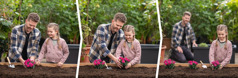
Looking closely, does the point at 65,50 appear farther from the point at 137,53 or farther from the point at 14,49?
the point at 137,53

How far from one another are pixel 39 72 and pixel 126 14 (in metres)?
1.05

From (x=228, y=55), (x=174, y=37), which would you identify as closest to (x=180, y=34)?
(x=174, y=37)

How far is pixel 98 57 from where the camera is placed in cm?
294

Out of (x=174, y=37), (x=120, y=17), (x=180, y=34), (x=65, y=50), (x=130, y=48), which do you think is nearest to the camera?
(x=120, y=17)

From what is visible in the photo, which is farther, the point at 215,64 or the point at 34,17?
the point at 215,64

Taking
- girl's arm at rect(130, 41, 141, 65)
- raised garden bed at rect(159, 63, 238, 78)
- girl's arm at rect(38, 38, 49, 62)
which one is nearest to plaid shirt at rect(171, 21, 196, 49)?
raised garden bed at rect(159, 63, 238, 78)

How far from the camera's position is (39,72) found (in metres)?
2.78

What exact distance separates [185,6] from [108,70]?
123 centimetres

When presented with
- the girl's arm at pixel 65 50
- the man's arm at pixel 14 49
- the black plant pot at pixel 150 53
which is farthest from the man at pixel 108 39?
the man's arm at pixel 14 49

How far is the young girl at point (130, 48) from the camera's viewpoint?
2.73 metres

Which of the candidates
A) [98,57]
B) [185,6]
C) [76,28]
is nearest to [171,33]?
[185,6]

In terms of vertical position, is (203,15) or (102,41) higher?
(203,15)

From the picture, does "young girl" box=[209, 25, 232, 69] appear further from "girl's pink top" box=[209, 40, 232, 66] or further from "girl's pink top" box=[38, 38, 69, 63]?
"girl's pink top" box=[38, 38, 69, 63]

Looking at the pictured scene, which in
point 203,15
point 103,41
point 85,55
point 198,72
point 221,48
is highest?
point 203,15
